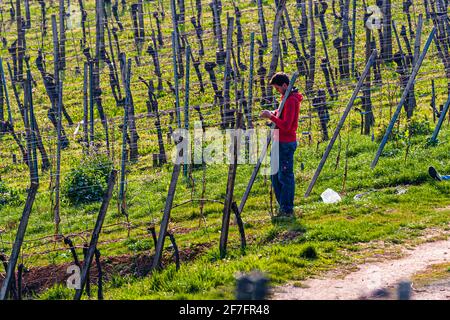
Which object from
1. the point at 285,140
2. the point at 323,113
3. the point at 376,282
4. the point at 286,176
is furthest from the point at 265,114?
the point at 323,113

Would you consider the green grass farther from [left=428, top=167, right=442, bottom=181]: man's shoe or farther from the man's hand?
the man's hand

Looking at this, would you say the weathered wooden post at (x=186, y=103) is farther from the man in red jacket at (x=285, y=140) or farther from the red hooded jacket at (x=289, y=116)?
the red hooded jacket at (x=289, y=116)

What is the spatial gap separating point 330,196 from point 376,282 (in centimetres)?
385

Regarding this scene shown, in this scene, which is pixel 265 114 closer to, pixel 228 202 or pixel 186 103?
pixel 228 202

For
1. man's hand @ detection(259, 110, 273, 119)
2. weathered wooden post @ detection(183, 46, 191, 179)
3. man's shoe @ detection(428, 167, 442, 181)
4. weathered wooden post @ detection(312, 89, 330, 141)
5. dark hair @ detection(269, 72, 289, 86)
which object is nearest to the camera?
man's hand @ detection(259, 110, 273, 119)

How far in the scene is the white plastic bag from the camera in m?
12.4

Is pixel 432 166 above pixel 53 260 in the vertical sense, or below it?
above

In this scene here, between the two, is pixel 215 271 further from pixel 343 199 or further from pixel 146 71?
pixel 146 71

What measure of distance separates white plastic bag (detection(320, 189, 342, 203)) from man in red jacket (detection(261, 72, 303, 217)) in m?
0.96

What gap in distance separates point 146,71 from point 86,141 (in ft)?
21.0

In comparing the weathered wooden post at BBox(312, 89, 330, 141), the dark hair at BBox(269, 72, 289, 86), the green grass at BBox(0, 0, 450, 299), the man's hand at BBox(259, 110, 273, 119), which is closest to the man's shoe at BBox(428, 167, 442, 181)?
the green grass at BBox(0, 0, 450, 299)

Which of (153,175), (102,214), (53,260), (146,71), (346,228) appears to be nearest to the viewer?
(102,214)
